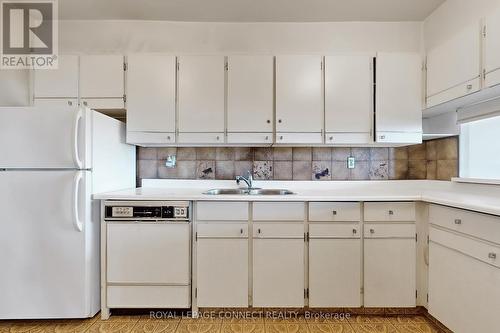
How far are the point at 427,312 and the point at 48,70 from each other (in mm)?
3670

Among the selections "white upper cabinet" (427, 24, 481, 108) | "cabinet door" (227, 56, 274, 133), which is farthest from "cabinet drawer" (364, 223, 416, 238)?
"cabinet door" (227, 56, 274, 133)

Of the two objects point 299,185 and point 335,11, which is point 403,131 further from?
point 335,11

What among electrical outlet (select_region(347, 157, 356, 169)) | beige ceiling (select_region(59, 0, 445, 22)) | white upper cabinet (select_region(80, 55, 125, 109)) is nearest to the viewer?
beige ceiling (select_region(59, 0, 445, 22))

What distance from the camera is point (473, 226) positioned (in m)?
1.54

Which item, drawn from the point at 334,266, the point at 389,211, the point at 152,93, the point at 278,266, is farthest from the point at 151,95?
the point at 389,211

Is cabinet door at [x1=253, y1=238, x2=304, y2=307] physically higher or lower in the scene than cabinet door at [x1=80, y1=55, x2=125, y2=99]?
lower

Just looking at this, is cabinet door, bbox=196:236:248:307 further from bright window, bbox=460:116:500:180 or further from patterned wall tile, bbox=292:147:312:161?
bright window, bbox=460:116:500:180

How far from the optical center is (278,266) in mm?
2021

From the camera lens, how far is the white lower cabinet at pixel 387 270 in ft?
6.63

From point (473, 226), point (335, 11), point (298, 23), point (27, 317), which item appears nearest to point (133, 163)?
point (27, 317)

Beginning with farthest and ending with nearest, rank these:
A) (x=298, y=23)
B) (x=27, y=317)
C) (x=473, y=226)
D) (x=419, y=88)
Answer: (x=298, y=23), (x=419, y=88), (x=27, y=317), (x=473, y=226)

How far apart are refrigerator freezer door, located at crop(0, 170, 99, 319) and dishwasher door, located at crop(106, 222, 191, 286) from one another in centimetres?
19

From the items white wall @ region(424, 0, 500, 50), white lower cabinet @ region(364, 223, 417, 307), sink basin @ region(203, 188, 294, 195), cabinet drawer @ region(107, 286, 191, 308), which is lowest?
cabinet drawer @ region(107, 286, 191, 308)

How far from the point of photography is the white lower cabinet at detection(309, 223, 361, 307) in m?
2.01
